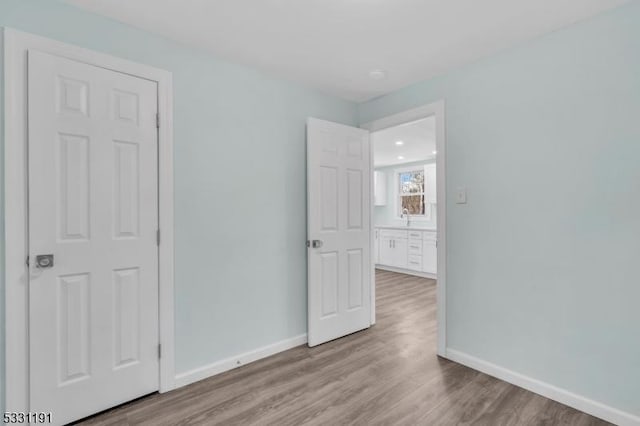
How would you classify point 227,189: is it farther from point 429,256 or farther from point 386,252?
point 386,252

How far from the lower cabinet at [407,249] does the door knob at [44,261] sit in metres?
5.47

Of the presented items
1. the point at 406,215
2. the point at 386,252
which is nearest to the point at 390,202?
the point at 406,215

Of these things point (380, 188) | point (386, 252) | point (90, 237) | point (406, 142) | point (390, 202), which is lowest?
point (386, 252)

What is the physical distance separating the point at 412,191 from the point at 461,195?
4695 millimetres

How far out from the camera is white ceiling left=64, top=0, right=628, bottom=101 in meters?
1.85

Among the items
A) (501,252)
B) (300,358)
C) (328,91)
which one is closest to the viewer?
(501,252)

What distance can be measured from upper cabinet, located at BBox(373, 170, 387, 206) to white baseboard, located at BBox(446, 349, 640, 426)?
5.07 metres

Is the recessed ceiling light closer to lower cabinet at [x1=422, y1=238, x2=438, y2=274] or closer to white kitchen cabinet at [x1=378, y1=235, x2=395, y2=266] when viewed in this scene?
lower cabinet at [x1=422, y1=238, x2=438, y2=274]

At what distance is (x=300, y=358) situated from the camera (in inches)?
107

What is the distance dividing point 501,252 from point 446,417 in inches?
48.4

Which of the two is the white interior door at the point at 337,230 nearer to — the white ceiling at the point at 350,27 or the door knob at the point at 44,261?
the white ceiling at the point at 350,27

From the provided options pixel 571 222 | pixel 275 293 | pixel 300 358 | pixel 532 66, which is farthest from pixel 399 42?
pixel 300 358

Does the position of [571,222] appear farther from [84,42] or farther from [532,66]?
[84,42]

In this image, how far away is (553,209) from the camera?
2127 mm
